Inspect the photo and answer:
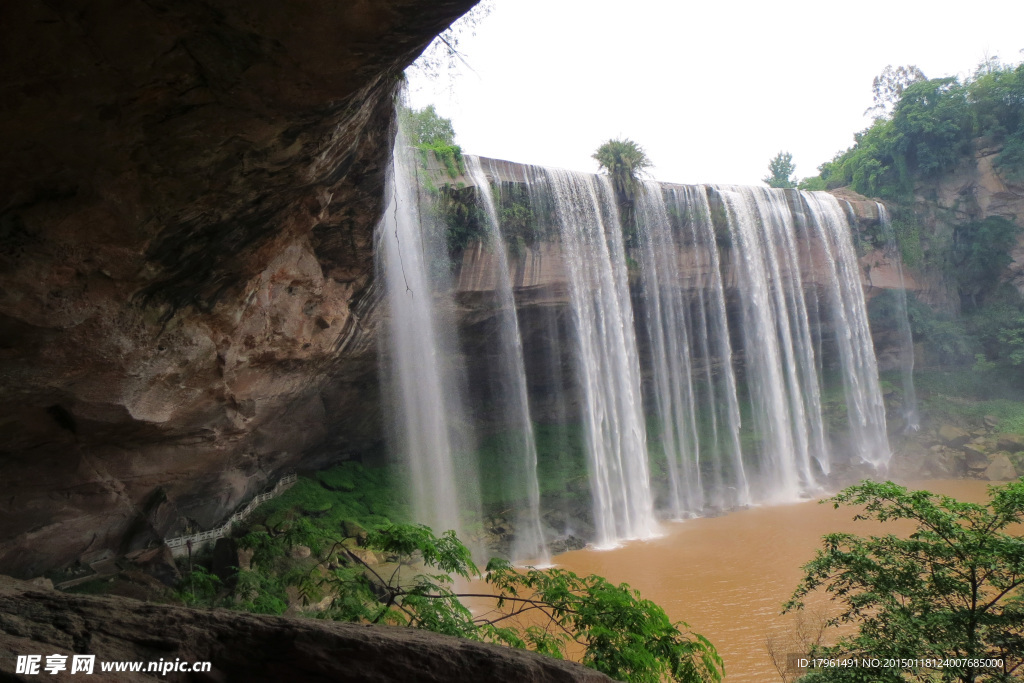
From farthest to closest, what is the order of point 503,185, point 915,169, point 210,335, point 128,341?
point 915,169
point 503,185
point 210,335
point 128,341

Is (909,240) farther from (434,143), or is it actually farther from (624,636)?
(624,636)

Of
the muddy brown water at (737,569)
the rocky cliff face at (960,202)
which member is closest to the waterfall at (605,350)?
the muddy brown water at (737,569)

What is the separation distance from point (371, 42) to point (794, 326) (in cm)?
2085

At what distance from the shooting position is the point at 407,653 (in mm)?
3146

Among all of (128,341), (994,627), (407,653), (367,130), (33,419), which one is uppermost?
(367,130)

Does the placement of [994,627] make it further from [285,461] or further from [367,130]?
[285,461]

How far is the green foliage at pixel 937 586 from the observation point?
195 inches

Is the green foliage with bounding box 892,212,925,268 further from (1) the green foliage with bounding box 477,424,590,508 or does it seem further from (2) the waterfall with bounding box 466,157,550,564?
(2) the waterfall with bounding box 466,157,550,564

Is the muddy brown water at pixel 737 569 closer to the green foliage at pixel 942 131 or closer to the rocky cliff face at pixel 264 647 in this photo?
the rocky cliff face at pixel 264 647

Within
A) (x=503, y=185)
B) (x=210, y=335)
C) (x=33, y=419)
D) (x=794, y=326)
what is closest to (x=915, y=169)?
(x=794, y=326)

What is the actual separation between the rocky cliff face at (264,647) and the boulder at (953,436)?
23572 millimetres

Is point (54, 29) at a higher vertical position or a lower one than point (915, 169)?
lower

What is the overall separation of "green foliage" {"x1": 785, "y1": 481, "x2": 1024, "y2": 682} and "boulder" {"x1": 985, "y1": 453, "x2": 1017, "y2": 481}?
1745 cm

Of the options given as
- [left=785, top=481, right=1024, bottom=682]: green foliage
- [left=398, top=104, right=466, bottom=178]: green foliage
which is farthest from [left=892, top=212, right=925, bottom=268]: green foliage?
[left=785, top=481, right=1024, bottom=682]: green foliage
